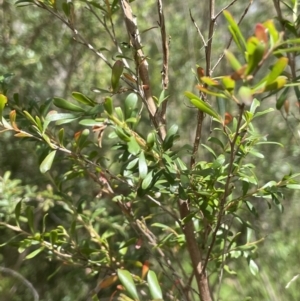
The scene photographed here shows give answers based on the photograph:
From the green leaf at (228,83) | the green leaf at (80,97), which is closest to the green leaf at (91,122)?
the green leaf at (80,97)

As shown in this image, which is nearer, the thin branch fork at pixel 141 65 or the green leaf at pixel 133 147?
the green leaf at pixel 133 147

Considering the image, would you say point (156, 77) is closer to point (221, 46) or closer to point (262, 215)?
point (221, 46)

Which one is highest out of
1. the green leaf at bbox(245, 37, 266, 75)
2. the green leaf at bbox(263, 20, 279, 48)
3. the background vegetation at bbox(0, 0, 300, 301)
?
the green leaf at bbox(263, 20, 279, 48)

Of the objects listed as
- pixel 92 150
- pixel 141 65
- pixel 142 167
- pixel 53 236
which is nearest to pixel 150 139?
pixel 142 167

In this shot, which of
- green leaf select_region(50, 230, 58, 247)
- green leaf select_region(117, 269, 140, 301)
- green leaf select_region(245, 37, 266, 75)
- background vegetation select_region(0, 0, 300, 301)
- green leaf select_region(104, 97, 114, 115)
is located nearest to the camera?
green leaf select_region(245, 37, 266, 75)

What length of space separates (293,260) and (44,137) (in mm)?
1034

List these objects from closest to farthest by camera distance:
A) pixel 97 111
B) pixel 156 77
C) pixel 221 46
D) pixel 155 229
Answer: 1. pixel 97 111
2. pixel 155 229
3. pixel 156 77
4. pixel 221 46

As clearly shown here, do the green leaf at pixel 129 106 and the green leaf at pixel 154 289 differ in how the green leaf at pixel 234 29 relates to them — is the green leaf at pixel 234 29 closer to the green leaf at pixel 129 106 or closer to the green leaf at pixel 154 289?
the green leaf at pixel 129 106

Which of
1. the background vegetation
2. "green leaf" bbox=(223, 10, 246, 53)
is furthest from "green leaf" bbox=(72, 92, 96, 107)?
the background vegetation

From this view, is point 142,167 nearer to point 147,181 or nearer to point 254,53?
point 147,181

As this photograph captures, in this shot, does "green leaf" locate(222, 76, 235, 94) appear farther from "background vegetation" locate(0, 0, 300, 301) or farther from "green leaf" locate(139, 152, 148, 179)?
"background vegetation" locate(0, 0, 300, 301)

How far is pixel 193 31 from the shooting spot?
5.11 ft

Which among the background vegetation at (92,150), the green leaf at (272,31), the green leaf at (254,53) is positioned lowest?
the background vegetation at (92,150)

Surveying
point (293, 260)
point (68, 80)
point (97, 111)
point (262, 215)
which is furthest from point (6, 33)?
point (293, 260)
